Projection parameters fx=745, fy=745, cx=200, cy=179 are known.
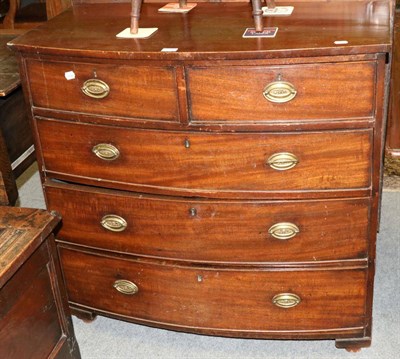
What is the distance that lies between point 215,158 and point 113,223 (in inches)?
15.5

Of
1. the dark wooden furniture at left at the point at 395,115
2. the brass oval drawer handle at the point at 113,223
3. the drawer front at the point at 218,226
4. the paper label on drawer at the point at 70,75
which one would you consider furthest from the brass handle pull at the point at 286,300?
the dark wooden furniture at left at the point at 395,115

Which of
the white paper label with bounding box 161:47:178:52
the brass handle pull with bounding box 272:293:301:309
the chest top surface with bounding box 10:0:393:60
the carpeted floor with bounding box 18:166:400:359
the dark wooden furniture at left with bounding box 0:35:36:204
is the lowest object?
the carpeted floor with bounding box 18:166:400:359

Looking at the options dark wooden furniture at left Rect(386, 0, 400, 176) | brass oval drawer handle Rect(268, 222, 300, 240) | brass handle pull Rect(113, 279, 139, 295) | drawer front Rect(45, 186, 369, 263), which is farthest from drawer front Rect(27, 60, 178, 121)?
Result: dark wooden furniture at left Rect(386, 0, 400, 176)

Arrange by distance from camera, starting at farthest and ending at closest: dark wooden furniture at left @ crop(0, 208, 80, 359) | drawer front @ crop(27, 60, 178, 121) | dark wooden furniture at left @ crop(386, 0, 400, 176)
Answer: dark wooden furniture at left @ crop(386, 0, 400, 176) → drawer front @ crop(27, 60, 178, 121) → dark wooden furniture at left @ crop(0, 208, 80, 359)

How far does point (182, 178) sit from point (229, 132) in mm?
199

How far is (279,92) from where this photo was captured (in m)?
1.82

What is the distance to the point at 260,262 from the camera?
2107 mm

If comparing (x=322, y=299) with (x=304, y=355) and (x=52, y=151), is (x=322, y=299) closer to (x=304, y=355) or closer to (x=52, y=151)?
(x=304, y=355)

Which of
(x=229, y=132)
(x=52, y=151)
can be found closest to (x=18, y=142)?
(x=52, y=151)

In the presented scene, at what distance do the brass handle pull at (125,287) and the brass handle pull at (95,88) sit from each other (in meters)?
0.61

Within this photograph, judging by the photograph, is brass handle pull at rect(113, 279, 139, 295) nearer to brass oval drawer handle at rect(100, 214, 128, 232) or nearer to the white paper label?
brass oval drawer handle at rect(100, 214, 128, 232)

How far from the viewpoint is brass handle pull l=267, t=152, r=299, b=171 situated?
1.91 metres

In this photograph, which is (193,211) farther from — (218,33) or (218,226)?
(218,33)

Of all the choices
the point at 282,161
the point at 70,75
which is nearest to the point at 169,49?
the point at 70,75
